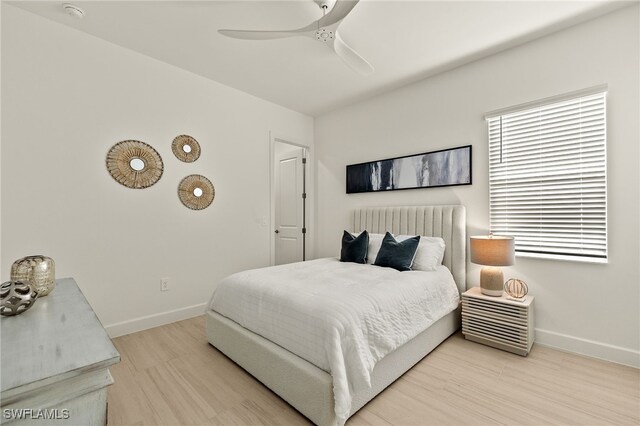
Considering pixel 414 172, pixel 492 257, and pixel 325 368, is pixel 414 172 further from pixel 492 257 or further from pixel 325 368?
pixel 325 368

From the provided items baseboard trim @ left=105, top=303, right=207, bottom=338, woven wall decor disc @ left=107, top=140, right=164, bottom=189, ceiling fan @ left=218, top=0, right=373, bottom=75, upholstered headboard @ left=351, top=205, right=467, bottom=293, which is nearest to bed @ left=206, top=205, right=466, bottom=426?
upholstered headboard @ left=351, top=205, right=467, bottom=293

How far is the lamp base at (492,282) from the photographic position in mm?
2514

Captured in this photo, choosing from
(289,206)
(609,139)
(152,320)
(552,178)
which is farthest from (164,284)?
(609,139)

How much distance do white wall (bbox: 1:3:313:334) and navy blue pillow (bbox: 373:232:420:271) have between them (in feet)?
6.00

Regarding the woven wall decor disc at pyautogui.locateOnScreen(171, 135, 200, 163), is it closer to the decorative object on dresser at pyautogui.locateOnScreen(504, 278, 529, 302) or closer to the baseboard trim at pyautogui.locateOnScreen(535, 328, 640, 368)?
the decorative object on dresser at pyautogui.locateOnScreen(504, 278, 529, 302)

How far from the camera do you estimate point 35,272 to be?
1396 millimetres

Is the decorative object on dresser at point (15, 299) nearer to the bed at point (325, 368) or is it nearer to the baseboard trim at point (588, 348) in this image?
the bed at point (325, 368)

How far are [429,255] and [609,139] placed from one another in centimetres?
168

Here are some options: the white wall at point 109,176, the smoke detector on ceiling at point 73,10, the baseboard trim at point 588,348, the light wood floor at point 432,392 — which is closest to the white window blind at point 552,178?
the baseboard trim at point 588,348

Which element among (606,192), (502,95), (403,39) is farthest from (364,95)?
(606,192)

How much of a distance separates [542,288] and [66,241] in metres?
4.23

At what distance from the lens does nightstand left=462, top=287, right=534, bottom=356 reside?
2309mm

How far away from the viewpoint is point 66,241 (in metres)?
2.44

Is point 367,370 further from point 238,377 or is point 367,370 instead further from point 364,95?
point 364,95
